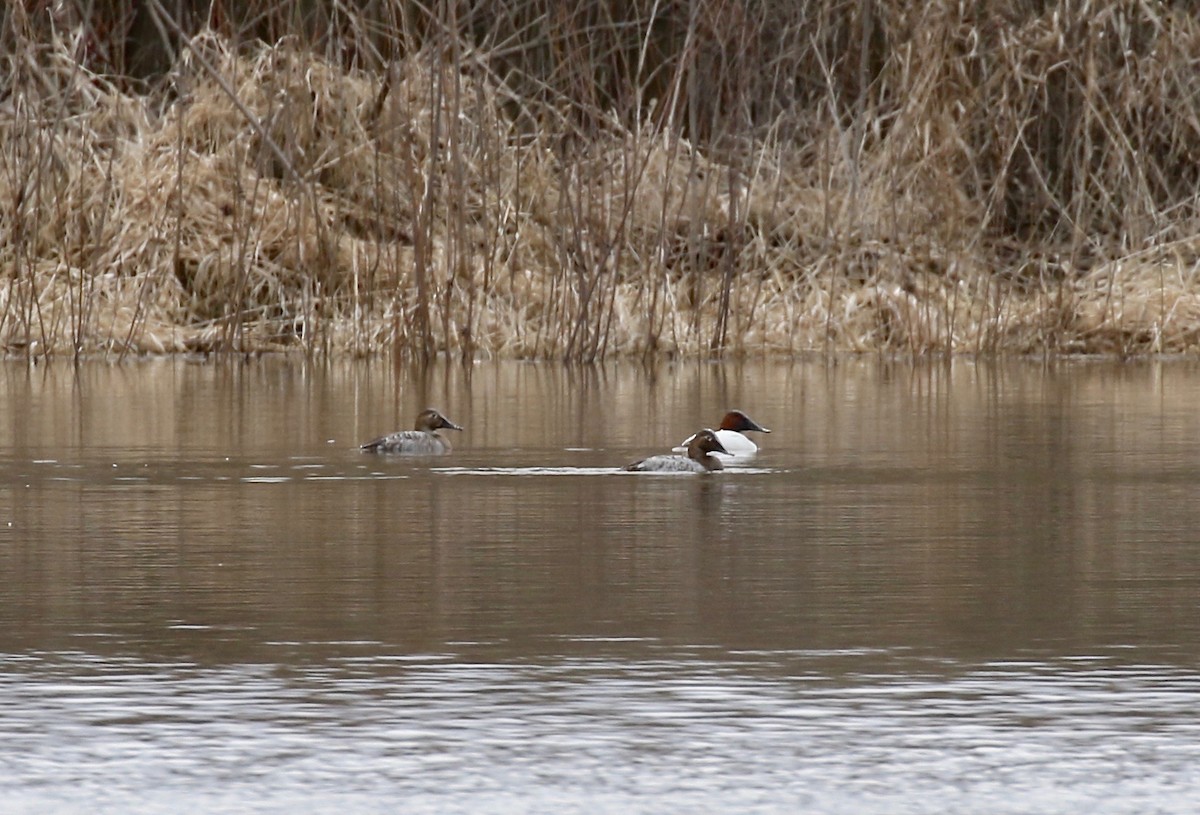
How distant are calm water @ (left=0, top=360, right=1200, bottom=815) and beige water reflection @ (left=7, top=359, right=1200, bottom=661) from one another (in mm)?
26

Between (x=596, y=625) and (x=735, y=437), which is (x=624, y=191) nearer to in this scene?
(x=735, y=437)

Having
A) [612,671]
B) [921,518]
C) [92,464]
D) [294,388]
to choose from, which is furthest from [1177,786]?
[294,388]

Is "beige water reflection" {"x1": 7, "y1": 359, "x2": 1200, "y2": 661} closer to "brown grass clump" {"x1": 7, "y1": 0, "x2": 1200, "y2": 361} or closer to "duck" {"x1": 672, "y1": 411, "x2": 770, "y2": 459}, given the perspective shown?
"duck" {"x1": 672, "y1": 411, "x2": 770, "y2": 459}

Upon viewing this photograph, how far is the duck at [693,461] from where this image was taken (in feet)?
34.3

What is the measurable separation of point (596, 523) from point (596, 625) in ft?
8.20

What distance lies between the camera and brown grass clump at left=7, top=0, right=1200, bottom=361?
20.0 m

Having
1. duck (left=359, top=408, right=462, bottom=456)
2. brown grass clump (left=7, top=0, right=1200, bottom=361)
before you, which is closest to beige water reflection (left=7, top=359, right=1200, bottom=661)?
duck (left=359, top=408, right=462, bottom=456)

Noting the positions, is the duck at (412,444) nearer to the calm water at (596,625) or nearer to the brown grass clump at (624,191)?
the calm water at (596,625)

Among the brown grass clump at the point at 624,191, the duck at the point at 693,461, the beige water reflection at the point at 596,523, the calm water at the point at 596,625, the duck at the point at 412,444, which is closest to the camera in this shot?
the calm water at the point at 596,625

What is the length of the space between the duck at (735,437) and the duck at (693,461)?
22 centimetres

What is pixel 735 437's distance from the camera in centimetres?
1142

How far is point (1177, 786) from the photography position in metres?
4.27

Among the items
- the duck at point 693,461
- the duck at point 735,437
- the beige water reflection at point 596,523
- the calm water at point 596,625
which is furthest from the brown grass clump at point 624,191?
the duck at point 693,461

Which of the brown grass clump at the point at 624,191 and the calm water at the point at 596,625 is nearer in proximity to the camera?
the calm water at the point at 596,625
